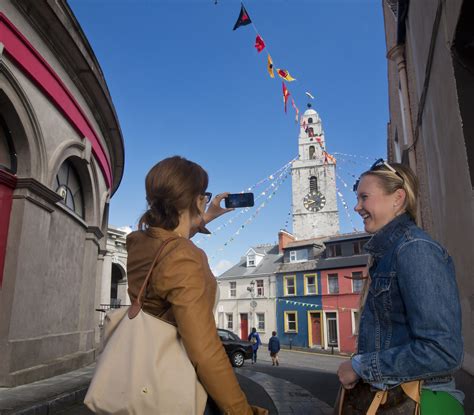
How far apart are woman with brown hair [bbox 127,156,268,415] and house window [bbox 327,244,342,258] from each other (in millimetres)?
28924

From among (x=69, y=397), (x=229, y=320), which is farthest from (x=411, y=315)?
(x=229, y=320)

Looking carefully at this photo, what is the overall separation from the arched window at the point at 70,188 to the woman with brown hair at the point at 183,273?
25.4 feet

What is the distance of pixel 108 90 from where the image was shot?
1048 centimetres

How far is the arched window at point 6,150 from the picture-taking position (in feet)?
22.0

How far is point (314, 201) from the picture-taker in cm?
4912

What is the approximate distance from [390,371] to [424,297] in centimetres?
29

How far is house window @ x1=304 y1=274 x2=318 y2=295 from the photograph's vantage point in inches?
1163

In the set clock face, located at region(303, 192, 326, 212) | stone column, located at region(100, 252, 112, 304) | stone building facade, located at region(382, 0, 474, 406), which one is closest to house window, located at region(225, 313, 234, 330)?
stone column, located at region(100, 252, 112, 304)

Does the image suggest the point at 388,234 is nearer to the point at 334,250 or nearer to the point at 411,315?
the point at 411,315

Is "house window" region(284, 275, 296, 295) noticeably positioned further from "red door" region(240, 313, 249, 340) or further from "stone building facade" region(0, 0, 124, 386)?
"stone building facade" region(0, 0, 124, 386)

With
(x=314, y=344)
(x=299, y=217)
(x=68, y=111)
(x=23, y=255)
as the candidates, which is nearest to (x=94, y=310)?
(x=23, y=255)

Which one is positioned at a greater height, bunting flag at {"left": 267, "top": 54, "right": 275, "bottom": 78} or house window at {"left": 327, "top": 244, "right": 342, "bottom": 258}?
bunting flag at {"left": 267, "top": 54, "right": 275, "bottom": 78}

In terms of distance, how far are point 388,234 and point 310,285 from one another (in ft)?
96.5

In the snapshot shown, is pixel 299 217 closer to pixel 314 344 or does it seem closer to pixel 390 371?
pixel 314 344
